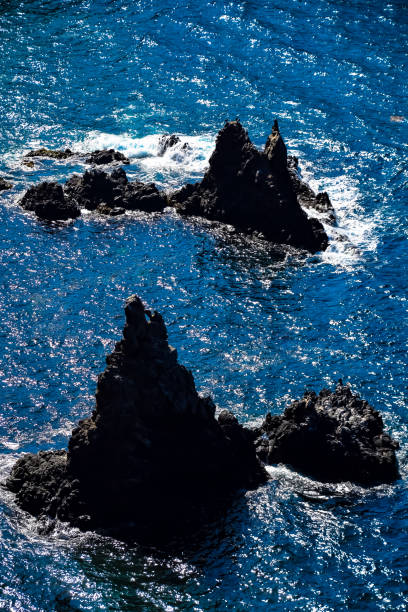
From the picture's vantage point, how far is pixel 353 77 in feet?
333

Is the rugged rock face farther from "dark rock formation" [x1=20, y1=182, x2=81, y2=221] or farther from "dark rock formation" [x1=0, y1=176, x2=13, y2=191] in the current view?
"dark rock formation" [x1=0, y1=176, x2=13, y2=191]

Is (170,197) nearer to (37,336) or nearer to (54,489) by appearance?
(37,336)

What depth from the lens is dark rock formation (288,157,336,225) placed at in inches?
3105

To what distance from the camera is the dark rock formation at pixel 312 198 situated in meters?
78.9

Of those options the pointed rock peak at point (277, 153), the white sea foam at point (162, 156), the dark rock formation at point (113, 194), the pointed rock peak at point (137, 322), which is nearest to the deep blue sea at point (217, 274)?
the white sea foam at point (162, 156)

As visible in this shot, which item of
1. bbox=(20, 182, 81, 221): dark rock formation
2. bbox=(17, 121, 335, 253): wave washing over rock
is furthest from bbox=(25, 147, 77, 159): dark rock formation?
bbox=(20, 182, 81, 221): dark rock formation

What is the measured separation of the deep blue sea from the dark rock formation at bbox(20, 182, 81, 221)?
1363 millimetres

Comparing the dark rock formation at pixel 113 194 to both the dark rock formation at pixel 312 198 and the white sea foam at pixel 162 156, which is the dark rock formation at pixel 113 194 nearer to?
the white sea foam at pixel 162 156

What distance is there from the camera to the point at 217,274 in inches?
2825

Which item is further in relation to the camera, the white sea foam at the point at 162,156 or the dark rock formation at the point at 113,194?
the white sea foam at the point at 162,156

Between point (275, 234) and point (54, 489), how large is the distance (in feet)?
115

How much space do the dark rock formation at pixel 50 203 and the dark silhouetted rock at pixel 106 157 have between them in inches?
362

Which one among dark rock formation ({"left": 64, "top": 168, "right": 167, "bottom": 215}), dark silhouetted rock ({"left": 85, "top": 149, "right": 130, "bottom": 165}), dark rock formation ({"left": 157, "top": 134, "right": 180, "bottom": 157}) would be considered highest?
dark rock formation ({"left": 157, "top": 134, "right": 180, "bottom": 157})

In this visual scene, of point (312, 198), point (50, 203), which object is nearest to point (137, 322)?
point (50, 203)
